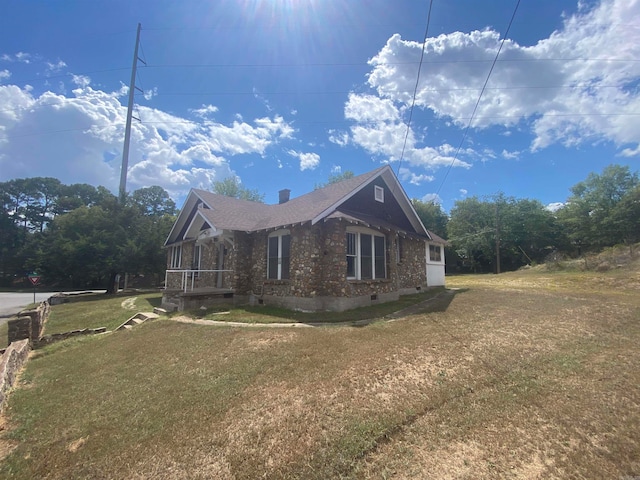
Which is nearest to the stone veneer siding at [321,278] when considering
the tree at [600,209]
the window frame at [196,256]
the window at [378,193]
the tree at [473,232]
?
the window at [378,193]

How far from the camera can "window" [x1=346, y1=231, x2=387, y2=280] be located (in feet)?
37.0

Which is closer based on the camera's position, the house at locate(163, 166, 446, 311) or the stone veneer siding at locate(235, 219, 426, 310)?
the stone veneer siding at locate(235, 219, 426, 310)

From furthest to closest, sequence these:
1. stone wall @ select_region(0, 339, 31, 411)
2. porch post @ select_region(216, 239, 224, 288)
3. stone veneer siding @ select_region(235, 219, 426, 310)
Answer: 1. porch post @ select_region(216, 239, 224, 288)
2. stone veneer siding @ select_region(235, 219, 426, 310)
3. stone wall @ select_region(0, 339, 31, 411)

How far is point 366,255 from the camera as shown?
1172 cm

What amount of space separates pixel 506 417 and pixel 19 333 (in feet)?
38.9

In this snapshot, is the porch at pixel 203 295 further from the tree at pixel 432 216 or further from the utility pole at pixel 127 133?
the tree at pixel 432 216

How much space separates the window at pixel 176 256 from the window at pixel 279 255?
32.0 feet

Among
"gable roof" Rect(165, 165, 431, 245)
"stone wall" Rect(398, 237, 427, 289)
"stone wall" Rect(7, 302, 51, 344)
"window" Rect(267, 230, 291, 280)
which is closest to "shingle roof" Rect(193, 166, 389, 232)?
"gable roof" Rect(165, 165, 431, 245)

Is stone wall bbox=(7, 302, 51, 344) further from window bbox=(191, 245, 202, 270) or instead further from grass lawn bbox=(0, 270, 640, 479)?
window bbox=(191, 245, 202, 270)

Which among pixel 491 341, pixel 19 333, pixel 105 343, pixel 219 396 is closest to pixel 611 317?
pixel 491 341

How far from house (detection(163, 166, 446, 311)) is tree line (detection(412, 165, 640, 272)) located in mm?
25325

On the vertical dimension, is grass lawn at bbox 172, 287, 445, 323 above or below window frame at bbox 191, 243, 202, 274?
below

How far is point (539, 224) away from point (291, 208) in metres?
38.9

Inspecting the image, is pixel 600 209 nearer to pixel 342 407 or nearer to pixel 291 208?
pixel 291 208
